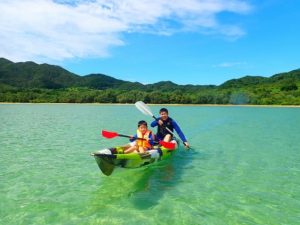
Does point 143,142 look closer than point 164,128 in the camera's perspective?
Yes

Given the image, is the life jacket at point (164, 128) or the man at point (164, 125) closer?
the man at point (164, 125)

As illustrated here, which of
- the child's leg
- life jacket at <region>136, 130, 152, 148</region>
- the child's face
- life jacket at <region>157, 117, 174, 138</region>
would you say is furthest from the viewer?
life jacket at <region>157, 117, 174, 138</region>

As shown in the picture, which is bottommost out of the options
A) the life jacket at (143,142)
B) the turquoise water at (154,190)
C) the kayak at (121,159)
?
the turquoise water at (154,190)

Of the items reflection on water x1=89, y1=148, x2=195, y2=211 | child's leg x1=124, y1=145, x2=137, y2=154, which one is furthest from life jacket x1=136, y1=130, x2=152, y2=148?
reflection on water x1=89, y1=148, x2=195, y2=211

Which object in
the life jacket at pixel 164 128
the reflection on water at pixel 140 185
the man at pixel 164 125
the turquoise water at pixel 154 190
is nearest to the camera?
the turquoise water at pixel 154 190

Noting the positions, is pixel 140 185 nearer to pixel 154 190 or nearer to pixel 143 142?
pixel 154 190

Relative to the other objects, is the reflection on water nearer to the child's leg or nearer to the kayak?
the kayak

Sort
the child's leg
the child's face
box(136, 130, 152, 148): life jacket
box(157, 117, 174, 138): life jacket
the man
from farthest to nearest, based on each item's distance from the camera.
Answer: box(157, 117, 174, 138): life jacket → the man → the child's face → box(136, 130, 152, 148): life jacket → the child's leg

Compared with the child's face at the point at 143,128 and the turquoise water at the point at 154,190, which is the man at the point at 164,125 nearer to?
the turquoise water at the point at 154,190

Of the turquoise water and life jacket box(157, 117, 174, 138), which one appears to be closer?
the turquoise water

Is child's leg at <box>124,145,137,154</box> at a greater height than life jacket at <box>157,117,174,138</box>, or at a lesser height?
lesser

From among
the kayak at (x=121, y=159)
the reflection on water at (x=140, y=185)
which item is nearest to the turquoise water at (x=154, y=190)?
the reflection on water at (x=140, y=185)

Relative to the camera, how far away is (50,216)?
23.0 feet

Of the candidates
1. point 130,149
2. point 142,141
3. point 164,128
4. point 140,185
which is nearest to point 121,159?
point 140,185
